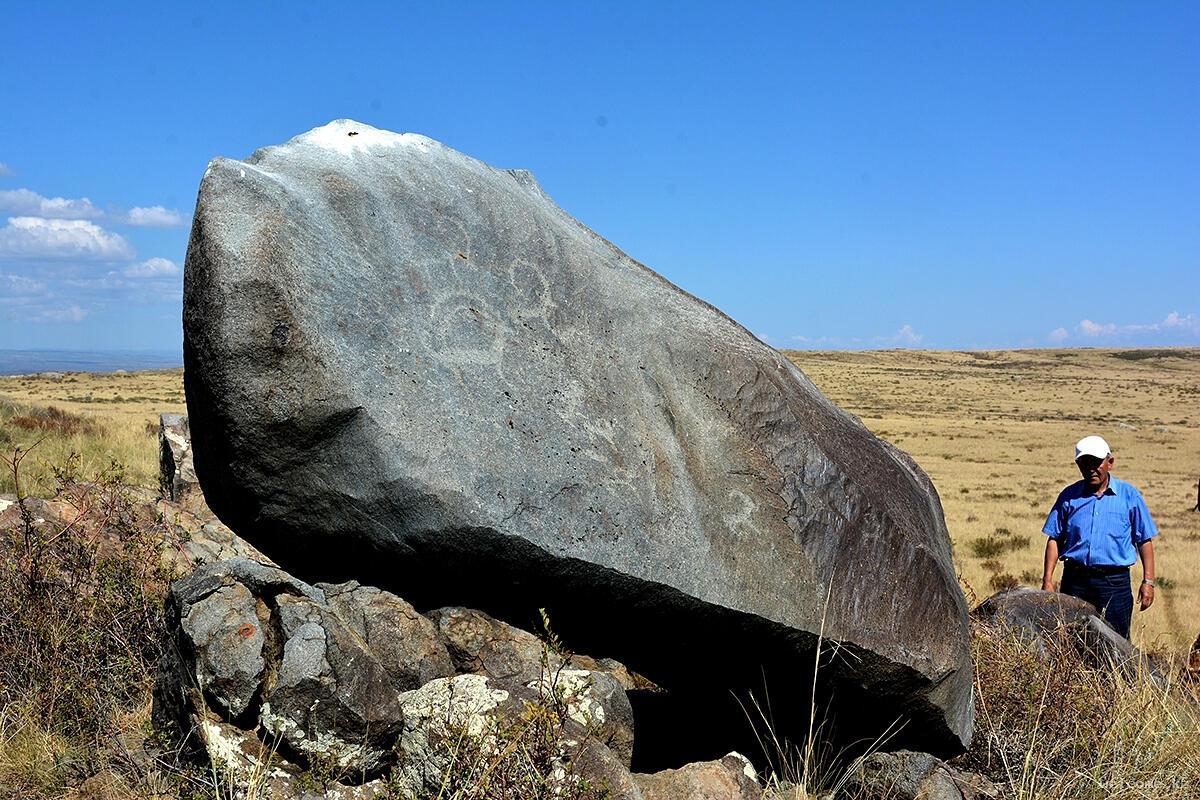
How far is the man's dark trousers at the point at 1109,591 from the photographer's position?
28.0 feet

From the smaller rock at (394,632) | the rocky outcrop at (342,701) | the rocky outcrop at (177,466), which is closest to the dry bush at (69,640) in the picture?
the rocky outcrop at (342,701)

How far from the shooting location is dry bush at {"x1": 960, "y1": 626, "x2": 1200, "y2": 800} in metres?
5.79

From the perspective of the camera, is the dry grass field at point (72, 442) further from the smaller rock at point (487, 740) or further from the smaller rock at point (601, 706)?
the smaller rock at point (601, 706)

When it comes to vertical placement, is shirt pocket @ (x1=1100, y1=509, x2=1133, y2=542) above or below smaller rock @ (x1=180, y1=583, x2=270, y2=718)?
above

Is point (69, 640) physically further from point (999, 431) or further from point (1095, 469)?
point (999, 431)

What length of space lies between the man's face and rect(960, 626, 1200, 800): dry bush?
184cm

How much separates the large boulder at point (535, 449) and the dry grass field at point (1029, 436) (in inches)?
146

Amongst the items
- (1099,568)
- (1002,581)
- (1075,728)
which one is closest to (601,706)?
(1075,728)

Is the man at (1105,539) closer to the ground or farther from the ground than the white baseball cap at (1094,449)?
closer to the ground

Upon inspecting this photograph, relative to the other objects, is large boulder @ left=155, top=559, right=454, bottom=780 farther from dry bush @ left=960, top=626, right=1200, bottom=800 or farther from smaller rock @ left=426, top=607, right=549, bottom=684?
dry bush @ left=960, top=626, right=1200, bottom=800

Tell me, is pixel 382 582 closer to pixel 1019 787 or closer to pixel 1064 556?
pixel 1019 787

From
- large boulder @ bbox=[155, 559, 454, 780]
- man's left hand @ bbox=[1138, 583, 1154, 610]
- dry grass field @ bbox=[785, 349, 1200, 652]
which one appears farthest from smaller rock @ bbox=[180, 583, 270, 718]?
man's left hand @ bbox=[1138, 583, 1154, 610]

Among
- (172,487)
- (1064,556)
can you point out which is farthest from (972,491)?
(172,487)

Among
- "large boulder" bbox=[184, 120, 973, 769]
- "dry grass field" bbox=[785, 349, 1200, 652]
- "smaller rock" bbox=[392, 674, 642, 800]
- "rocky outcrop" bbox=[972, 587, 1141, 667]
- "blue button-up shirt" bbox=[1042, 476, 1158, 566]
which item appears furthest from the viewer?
"dry grass field" bbox=[785, 349, 1200, 652]
